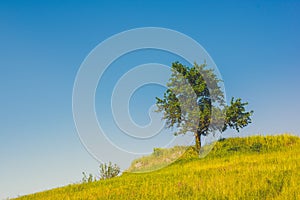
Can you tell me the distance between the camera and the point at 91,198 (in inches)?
420

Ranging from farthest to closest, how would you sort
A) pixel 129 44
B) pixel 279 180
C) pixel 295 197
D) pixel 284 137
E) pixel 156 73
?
pixel 284 137
pixel 156 73
pixel 129 44
pixel 279 180
pixel 295 197

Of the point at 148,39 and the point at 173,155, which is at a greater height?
the point at 148,39

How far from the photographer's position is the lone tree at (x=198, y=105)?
1164 inches

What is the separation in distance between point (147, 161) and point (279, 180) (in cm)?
2312

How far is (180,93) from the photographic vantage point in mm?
30141

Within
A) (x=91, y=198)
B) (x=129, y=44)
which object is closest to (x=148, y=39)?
(x=129, y=44)

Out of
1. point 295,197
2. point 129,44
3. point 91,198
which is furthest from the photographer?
point 129,44


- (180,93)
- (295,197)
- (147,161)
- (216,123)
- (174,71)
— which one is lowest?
(295,197)

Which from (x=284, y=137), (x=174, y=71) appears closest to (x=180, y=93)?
(x=174, y=71)

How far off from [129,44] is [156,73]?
6200 mm

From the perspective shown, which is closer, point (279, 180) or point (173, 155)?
point (279, 180)

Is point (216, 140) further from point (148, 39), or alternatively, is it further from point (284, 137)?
point (148, 39)

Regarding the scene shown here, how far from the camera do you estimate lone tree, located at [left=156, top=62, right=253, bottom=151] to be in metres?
29.6

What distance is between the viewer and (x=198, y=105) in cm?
2967
